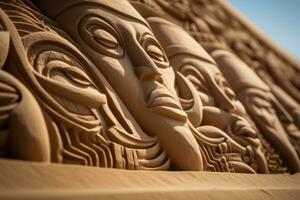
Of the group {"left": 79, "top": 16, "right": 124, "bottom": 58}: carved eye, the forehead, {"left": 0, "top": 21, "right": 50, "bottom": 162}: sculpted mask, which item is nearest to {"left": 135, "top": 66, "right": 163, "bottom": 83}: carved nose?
{"left": 79, "top": 16, "right": 124, "bottom": 58}: carved eye

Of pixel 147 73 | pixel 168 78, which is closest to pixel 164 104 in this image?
pixel 147 73

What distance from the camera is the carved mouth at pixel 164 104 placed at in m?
1.43

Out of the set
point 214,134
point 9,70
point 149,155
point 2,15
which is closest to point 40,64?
point 9,70

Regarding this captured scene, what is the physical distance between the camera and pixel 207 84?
2057 mm

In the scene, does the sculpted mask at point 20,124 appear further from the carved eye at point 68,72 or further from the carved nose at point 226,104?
the carved nose at point 226,104

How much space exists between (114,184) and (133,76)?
1.89ft

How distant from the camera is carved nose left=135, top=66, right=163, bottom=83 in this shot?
148 cm

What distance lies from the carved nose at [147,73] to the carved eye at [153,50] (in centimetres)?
15

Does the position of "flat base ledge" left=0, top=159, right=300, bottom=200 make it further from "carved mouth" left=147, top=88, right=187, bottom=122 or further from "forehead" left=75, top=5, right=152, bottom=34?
"forehead" left=75, top=5, right=152, bottom=34

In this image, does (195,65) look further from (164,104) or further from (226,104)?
(164,104)

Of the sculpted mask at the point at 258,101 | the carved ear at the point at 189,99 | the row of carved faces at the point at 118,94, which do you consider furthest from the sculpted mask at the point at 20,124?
the sculpted mask at the point at 258,101

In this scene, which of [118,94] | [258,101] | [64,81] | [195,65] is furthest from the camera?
[258,101]

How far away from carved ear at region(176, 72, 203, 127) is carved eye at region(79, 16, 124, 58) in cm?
48

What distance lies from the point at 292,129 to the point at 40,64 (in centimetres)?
224
